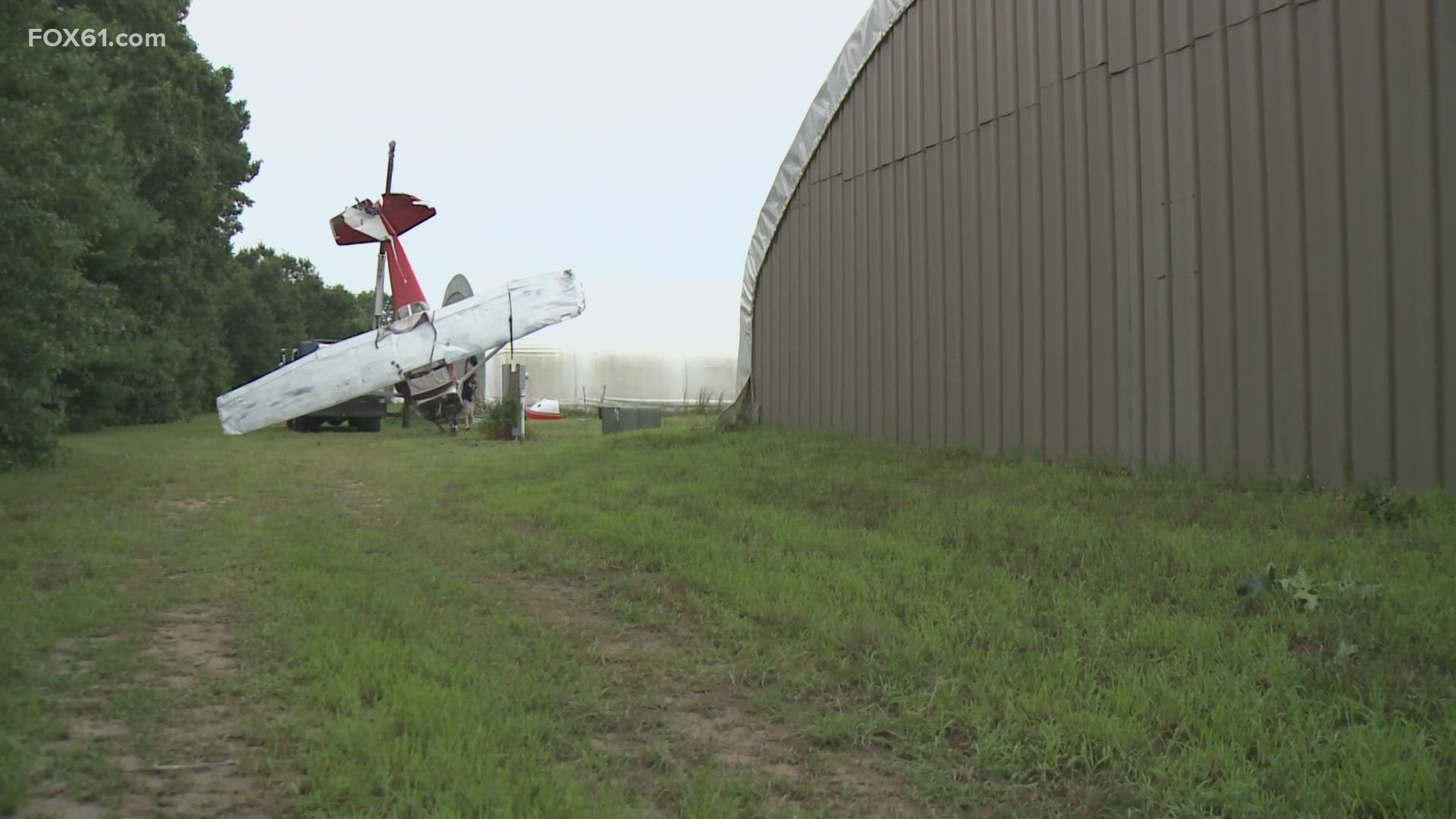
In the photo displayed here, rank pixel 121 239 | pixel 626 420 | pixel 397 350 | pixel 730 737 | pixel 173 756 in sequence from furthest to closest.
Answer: pixel 397 350
pixel 121 239
pixel 626 420
pixel 730 737
pixel 173 756

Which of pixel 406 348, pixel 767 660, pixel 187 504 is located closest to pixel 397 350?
pixel 406 348

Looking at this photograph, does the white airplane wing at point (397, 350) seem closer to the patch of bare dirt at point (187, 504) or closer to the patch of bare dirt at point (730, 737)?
the patch of bare dirt at point (187, 504)

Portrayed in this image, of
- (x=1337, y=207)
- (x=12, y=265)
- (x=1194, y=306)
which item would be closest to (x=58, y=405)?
(x=12, y=265)

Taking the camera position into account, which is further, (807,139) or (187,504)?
(807,139)

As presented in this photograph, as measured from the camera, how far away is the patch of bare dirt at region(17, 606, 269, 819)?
294cm

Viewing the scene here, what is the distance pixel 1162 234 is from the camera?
25.1 feet

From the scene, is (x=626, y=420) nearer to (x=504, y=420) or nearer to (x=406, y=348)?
(x=504, y=420)

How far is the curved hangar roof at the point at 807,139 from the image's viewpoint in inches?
455

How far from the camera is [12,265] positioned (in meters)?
9.59

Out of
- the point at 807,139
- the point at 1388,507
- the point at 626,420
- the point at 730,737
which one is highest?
the point at 807,139

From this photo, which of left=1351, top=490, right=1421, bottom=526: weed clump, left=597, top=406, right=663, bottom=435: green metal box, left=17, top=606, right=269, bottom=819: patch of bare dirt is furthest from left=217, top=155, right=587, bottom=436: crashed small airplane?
left=1351, top=490, right=1421, bottom=526: weed clump

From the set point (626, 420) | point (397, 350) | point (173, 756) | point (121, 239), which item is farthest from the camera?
point (397, 350)

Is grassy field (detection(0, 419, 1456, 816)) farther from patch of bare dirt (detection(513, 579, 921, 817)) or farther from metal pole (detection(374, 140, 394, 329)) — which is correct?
metal pole (detection(374, 140, 394, 329))

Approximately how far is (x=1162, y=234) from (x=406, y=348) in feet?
46.8
